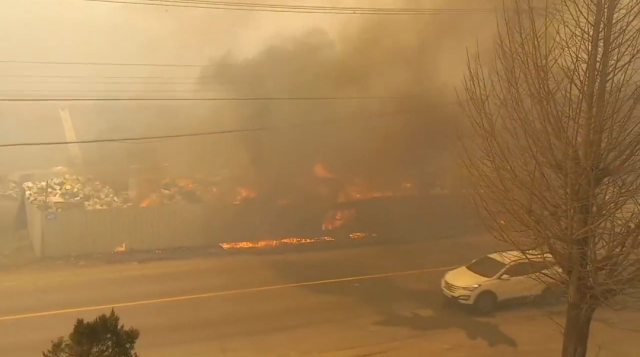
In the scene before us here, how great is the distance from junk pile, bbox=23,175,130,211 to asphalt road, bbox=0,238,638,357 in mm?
1719

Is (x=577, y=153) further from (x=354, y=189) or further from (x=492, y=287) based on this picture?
(x=354, y=189)

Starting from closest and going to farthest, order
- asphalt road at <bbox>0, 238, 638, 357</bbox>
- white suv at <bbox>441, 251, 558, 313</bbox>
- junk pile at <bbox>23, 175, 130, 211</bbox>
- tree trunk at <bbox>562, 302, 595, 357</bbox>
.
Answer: tree trunk at <bbox>562, 302, 595, 357</bbox> < asphalt road at <bbox>0, 238, 638, 357</bbox> < white suv at <bbox>441, 251, 558, 313</bbox> < junk pile at <bbox>23, 175, 130, 211</bbox>

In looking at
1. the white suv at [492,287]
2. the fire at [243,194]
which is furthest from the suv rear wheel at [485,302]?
the fire at [243,194]

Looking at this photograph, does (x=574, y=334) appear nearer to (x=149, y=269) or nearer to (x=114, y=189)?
(x=149, y=269)

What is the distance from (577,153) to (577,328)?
114cm

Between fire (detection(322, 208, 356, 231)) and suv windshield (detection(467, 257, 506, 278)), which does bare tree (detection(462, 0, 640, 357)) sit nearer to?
suv windshield (detection(467, 257, 506, 278))

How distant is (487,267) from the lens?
299 inches

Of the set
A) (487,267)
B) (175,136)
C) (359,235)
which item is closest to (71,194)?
(175,136)

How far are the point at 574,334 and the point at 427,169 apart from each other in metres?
10.7

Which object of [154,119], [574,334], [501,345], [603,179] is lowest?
[501,345]

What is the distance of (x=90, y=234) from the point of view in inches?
435

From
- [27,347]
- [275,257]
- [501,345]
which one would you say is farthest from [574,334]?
[275,257]

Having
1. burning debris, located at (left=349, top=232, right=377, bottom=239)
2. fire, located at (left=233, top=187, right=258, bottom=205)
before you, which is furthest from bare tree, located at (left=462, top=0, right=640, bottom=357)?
fire, located at (left=233, top=187, right=258, bottom=205)

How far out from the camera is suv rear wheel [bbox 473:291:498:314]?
7.28 m
